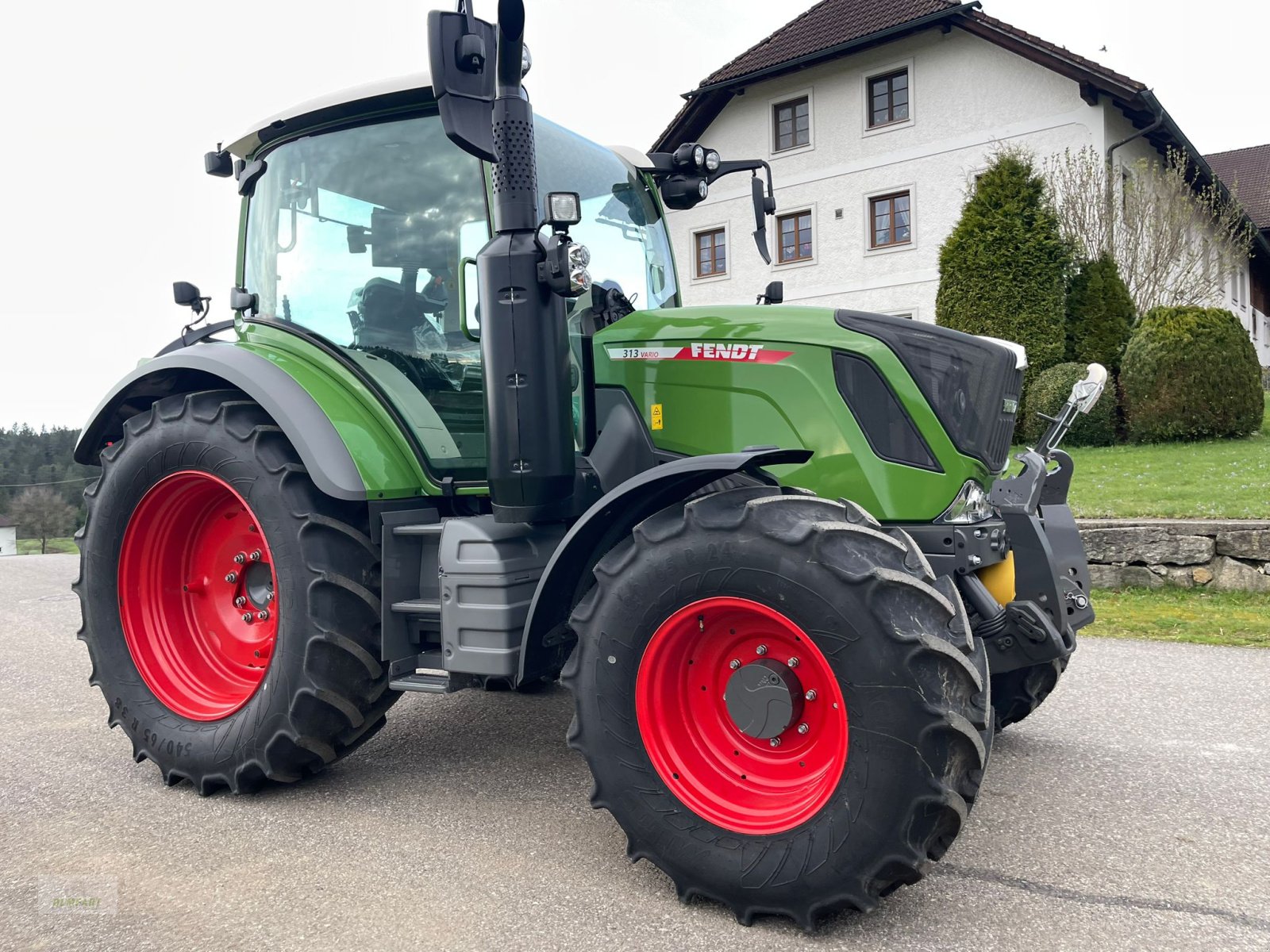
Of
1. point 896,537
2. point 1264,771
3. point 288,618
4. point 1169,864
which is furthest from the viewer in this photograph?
point 1264,771

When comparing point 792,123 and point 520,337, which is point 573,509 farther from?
point 792,123

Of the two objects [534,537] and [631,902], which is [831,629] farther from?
[534,537]

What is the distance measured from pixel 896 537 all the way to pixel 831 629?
321mm

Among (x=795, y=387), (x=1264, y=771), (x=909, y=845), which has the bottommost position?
(x=1264, y=771)

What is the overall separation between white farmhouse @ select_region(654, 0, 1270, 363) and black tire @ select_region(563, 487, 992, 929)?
57.2 ft

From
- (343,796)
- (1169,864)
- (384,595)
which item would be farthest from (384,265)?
(1169,864)

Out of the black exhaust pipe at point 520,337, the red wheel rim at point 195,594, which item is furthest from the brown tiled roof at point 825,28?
the red wheel rim at point 195,594

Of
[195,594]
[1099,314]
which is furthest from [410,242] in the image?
[1099,314]

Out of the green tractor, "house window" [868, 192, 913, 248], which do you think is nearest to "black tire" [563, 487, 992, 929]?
the green tractor

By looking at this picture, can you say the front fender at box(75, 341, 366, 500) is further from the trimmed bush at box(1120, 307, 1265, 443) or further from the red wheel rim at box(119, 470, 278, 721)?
the trimmed bush at box(1120, 307, 1265, 443)

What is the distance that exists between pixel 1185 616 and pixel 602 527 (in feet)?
17.3

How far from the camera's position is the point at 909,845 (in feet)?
7.91

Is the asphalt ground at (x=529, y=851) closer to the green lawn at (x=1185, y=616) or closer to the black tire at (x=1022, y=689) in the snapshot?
the black tire at (x=1022, y=689)

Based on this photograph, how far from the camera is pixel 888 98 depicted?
837 inches
